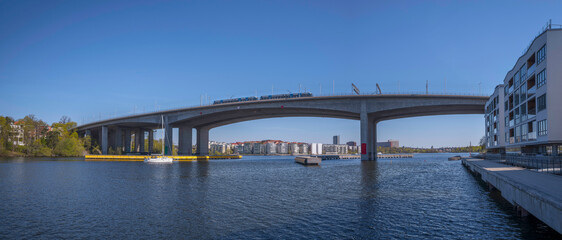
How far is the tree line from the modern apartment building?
123256 millimetres

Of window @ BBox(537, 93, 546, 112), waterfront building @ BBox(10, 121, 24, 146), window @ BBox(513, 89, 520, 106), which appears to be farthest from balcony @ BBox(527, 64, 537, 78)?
waterfront building @ BBox(10, 121, 24, 146)

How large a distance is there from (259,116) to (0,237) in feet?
309

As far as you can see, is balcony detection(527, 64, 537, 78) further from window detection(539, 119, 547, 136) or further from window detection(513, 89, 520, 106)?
window detection(513, 89, 520, 106)

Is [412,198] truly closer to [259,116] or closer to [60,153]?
[259,116]

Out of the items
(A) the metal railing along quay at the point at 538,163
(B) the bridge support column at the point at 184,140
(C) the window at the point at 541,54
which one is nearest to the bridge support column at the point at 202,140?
(B) the bridge support column at the point at 184,140

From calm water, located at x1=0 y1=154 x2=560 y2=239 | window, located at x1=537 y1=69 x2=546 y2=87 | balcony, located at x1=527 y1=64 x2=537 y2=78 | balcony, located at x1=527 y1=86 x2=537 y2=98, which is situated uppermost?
balcony, located at x1=527 y1=64 x2=537 y2=78

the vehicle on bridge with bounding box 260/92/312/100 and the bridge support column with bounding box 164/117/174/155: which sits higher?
the vehicle on bridge with bounding box 260/92/312/100

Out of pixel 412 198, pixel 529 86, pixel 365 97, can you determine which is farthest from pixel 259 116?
pixel 412 198

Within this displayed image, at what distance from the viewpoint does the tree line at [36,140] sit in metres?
105

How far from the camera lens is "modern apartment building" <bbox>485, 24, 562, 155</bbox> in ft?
110

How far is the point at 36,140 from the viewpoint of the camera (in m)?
112

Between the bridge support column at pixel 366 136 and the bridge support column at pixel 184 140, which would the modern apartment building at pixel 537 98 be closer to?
the bridge support column at pixel 366 136

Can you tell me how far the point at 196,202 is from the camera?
66.9 feet

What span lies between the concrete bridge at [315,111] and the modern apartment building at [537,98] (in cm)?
2228
